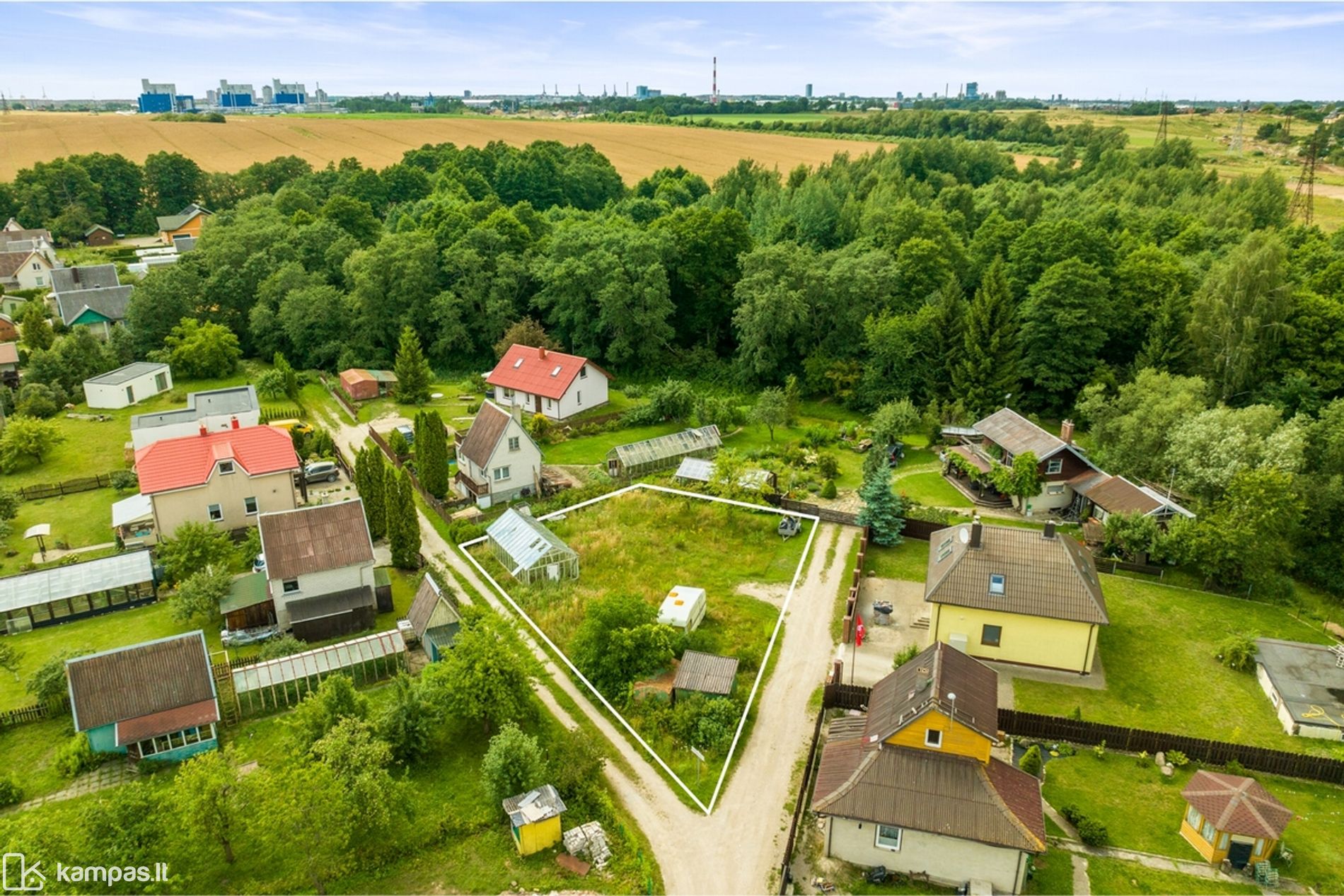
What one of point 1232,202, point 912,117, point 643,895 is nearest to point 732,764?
point 643,895

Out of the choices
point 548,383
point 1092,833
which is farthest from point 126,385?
point 1092,833

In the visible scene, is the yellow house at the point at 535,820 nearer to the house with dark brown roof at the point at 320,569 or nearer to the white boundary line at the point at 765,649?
the white boundary line at the point at 765,649

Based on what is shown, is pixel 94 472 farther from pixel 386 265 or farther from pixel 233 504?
pixel 386 265

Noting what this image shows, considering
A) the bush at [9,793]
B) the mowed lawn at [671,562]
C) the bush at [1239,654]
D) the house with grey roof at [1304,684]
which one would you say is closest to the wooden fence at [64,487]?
the mowed lawn at [671,562]

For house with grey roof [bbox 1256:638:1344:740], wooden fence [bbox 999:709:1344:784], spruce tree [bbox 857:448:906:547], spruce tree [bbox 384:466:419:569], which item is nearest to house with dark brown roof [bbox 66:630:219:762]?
spruce tree [bbox 384:466:419:569]

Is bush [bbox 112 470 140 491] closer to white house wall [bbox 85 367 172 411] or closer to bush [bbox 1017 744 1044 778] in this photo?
white house wall [bbox 85 367 172 411]

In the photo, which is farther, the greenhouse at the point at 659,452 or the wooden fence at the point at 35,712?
the greenhouse at the point at 659,452
